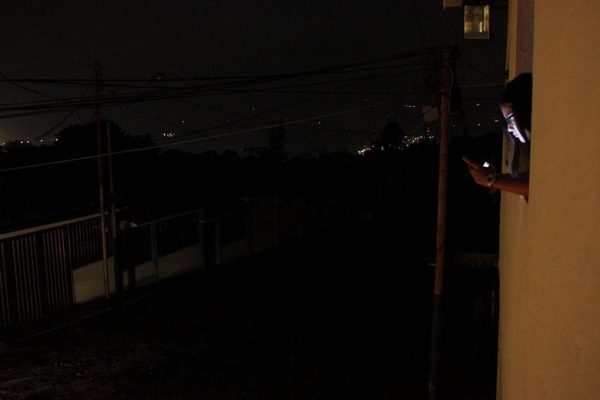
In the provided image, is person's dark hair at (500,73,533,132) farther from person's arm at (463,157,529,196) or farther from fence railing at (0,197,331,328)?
fence railing at (0,197,331,328)

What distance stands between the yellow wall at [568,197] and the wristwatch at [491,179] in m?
1.11

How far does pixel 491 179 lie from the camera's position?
3395 mm

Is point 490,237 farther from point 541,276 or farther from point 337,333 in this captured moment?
point 541,276

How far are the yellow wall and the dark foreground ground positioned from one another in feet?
28.1

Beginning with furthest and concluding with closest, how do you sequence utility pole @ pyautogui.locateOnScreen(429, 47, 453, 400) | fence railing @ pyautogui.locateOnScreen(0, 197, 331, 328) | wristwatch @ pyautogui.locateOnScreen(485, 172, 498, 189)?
fence railing @ pyautogui.locateOnScreen(0, 197, 331, 328)
utility pole @ pyautogui.locateOnScreen(429, 47, 453, 400)
wristwatch @ pyautogui.locateOnScreen(485, 172, 498, 189)

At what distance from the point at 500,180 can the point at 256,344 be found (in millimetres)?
10230

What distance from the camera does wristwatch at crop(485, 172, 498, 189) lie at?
3.35m

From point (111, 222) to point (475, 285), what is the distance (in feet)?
34.1

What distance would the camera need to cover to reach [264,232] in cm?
2311

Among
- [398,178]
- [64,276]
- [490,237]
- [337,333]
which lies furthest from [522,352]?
[398,178]

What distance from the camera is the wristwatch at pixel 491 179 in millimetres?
3352

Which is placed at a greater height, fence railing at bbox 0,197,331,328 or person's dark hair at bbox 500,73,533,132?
person's dark hair at bbox 500,73,533,132

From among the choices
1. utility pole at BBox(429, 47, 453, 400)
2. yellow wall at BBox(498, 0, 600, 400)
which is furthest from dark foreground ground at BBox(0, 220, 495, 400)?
yellow wall at BBox(498, 0, 600, 400)

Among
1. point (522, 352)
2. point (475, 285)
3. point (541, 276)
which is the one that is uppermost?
point (541, 276)
